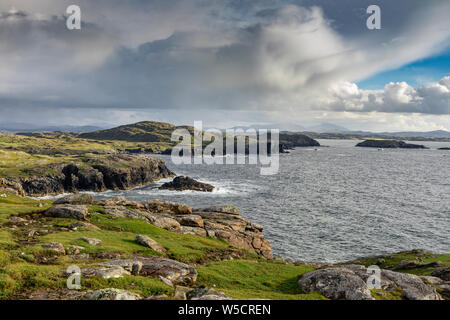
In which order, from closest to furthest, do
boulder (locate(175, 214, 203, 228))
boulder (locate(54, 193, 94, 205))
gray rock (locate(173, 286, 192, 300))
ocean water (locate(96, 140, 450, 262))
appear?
gray rock (locate(173, 286, 192, 300)), boulder (locate(54, 193, 94, 205)), boulder (locate(175, 214, 203, 228)), ocean water (locate(96, 140, 450, 262))

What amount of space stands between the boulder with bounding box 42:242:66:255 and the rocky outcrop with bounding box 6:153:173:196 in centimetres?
9016

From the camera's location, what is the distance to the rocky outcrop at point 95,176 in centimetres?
10281

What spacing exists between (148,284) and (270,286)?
1228 cm

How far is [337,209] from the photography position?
86312 mm

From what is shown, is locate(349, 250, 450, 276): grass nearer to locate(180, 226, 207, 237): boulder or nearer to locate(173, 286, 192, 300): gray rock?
locate(180, 226, 207, 237): boulder

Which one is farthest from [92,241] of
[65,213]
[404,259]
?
[404,259]

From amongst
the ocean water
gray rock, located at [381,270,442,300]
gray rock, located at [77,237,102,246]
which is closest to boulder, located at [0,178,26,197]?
gray rock, located at [77,237,102,246]

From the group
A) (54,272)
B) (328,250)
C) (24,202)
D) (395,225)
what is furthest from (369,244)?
(24,202)

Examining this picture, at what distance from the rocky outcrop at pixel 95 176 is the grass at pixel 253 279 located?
323 ft

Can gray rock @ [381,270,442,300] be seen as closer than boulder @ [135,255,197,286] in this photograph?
No

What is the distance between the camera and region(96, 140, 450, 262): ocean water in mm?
59656

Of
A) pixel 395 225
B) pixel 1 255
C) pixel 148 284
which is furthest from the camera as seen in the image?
pixel 395 225

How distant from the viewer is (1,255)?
1995 cm
